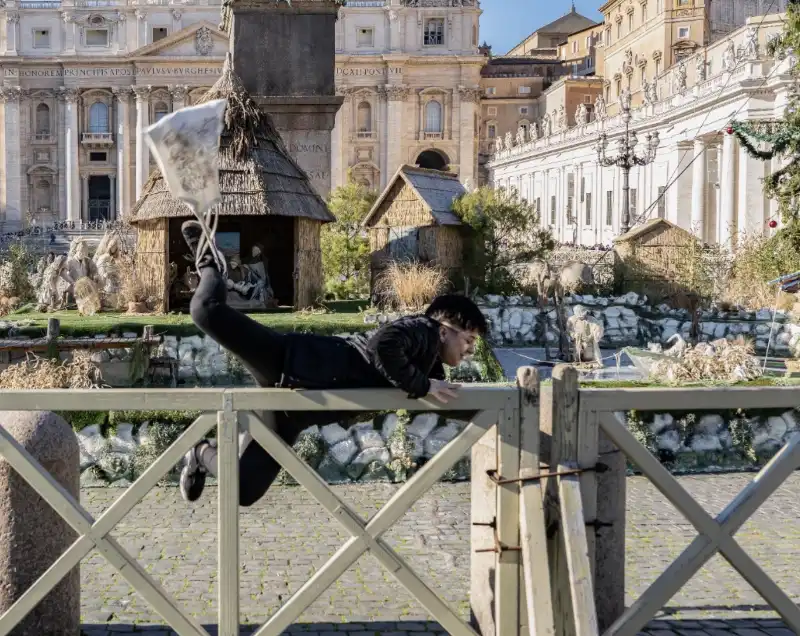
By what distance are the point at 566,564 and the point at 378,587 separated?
2123mm

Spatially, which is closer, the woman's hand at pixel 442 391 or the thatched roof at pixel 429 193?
the woman's hand at pixel 442 391

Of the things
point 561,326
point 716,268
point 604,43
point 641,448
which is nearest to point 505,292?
point 561,326

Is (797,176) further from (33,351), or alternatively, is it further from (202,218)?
(202,218)

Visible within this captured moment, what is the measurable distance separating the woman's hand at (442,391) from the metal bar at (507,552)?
0.25 meters

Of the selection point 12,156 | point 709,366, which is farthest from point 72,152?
point 709,366

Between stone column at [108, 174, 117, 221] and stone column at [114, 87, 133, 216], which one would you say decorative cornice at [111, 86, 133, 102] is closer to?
stone column at [114, 87, 133, 216]

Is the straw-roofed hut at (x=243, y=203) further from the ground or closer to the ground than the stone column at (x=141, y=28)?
closer to the ground

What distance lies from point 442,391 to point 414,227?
51.2 ft

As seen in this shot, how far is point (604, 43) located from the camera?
236ft

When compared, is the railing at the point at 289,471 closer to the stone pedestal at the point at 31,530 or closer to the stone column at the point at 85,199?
the stone pedestal at the point at 31,530

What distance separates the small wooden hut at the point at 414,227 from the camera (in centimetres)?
1944

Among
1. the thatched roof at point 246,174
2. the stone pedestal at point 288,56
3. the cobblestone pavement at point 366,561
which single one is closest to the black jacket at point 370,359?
the cobblestone pavement at point 366,561

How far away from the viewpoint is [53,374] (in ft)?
34.0

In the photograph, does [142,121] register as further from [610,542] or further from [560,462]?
[560,462]
